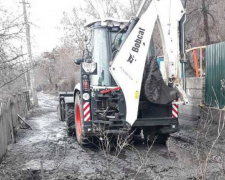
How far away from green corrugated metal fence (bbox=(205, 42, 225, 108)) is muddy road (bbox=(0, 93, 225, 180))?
2.23 m

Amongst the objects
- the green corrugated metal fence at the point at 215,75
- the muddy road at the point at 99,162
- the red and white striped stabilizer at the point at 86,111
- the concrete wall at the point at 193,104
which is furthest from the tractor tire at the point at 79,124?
the green corrugated metal fence at the point at 215,75

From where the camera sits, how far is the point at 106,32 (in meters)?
6.69

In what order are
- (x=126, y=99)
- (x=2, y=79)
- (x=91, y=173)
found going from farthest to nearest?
(x=2, y=79) < (x=126, y=99) < (x=91, y=173)

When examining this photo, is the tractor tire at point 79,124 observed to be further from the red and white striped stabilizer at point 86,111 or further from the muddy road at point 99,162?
the red and white striped stabilizer at point 86,111

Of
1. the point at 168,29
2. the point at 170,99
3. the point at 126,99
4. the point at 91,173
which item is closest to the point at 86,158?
the point at 91,173

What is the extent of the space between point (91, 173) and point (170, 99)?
7.37 ft

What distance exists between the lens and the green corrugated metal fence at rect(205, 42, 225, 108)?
8.53m

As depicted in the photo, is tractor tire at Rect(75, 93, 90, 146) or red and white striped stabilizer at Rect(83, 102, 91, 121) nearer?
red and white striped stabilizer at Rect(83, 102, 91, 121)

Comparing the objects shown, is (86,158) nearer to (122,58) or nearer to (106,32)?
(122,58)

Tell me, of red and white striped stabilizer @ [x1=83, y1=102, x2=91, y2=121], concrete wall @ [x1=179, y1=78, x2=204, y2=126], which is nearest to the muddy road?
red and white striped stabilizer @ [x1=83, y1=102, x2=91, y2=121]

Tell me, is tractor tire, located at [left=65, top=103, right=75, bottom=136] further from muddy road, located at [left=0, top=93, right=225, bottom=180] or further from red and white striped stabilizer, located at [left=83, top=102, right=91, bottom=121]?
red and white striped stabilizer, located at [left=83, top=102, right=91, bottom=121]

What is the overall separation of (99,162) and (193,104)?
203 inches

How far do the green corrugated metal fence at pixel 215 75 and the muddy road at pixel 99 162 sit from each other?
2.23 metres

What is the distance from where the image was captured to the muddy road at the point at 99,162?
15.8ft
